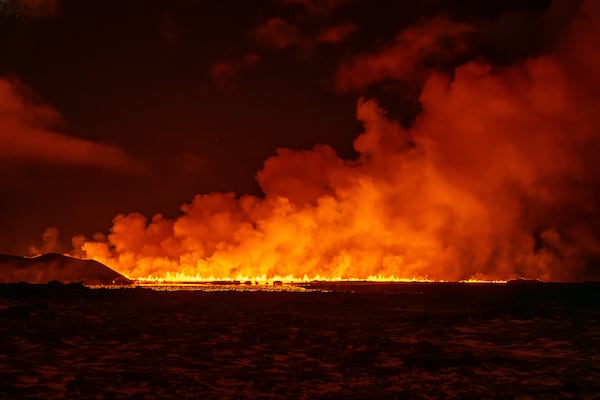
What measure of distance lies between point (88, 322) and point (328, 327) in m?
26.6

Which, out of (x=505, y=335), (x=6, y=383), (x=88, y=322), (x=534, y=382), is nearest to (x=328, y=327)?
(x=505, y=335)

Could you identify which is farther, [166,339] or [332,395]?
[166,339]

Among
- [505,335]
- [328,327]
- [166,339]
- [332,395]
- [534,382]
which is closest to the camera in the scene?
[332,395]

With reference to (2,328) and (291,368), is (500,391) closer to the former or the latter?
(291,368)

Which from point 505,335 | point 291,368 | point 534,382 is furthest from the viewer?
point 505,335

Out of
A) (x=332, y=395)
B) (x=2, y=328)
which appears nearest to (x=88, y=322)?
(x=2, y=328)

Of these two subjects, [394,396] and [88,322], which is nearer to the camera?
[394,396]

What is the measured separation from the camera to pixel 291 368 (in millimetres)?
32750

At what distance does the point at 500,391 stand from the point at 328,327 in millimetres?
33470

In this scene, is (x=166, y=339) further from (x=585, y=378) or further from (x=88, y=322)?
(x=585, y=378)

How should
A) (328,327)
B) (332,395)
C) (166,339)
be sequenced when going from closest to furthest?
(332,395), (166,339), (328,327)

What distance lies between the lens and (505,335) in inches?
2089

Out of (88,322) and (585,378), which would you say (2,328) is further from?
(585,378)

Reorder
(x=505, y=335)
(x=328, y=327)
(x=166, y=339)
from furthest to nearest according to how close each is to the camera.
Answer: (x=328, y=327) < (x=505, y=335) < (x=166, y=339)
